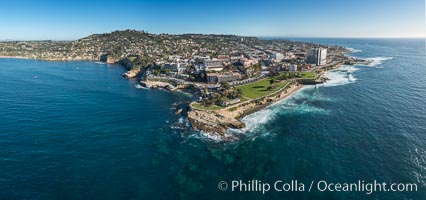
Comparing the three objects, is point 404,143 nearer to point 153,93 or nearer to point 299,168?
point 299,168

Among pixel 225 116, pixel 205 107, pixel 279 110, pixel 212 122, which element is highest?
pixel 205 107

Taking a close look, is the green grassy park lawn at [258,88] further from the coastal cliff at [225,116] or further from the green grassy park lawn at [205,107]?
the green grassy park lawn at [205,107]

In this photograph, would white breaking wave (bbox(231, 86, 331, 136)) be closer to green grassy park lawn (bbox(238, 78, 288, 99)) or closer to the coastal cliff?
the coastal cliff

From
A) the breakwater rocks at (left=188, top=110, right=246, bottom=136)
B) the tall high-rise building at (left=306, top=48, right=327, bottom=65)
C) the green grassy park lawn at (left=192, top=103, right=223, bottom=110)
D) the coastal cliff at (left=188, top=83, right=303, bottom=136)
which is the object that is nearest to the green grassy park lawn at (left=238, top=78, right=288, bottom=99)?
the coastal cliff at (left=188, top=83, right=303, bottom=136)

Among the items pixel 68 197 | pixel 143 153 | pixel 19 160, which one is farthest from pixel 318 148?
pixel 19 160

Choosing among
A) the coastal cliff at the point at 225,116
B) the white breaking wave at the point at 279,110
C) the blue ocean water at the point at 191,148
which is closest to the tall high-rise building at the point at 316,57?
the blue ocean water at the point at 191,148

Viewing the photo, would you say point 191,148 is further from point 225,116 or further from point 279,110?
point 279,110

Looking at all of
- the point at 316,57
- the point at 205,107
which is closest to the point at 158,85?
the point at 205,107

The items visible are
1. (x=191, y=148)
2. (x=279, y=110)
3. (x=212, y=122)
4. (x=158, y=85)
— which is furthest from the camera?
(x=158, y=85)
